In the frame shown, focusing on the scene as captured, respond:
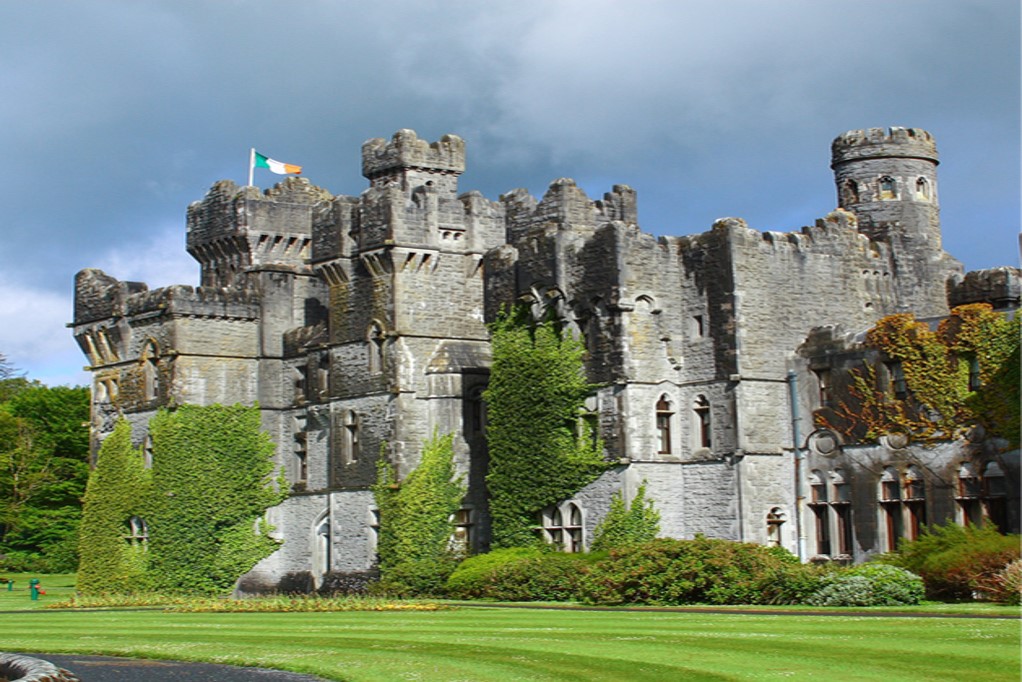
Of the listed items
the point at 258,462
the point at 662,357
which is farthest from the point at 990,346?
the point at 258,462

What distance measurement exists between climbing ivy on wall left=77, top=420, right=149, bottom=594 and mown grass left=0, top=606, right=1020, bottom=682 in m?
17.5

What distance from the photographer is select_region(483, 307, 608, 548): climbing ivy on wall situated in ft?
137

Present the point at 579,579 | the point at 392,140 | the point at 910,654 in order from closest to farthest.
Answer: the point at 910,654
the point at 579,579
the point at 392,140

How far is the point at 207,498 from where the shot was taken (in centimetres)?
4794

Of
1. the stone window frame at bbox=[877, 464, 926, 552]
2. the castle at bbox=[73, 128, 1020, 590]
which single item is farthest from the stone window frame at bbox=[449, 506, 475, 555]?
the stone window frame at bbox=[877, 464, 926, 552]

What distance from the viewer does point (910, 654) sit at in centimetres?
1858

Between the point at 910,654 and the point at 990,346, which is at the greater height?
the point at 990,346

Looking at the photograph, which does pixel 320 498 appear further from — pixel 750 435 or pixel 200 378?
pixel 750 435

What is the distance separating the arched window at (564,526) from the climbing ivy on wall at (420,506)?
3.32 metres

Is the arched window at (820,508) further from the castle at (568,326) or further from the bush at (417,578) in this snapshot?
the bush at (417,578)

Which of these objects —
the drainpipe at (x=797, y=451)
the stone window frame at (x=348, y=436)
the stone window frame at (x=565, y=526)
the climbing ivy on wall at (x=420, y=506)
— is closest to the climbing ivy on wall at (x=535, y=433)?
the stone window frame at (x=565, y=526)

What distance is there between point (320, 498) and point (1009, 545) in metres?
25.8

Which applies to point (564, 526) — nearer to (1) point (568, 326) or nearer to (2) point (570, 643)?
(1) point (568, 326)

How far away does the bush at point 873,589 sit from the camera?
89.4 ft
